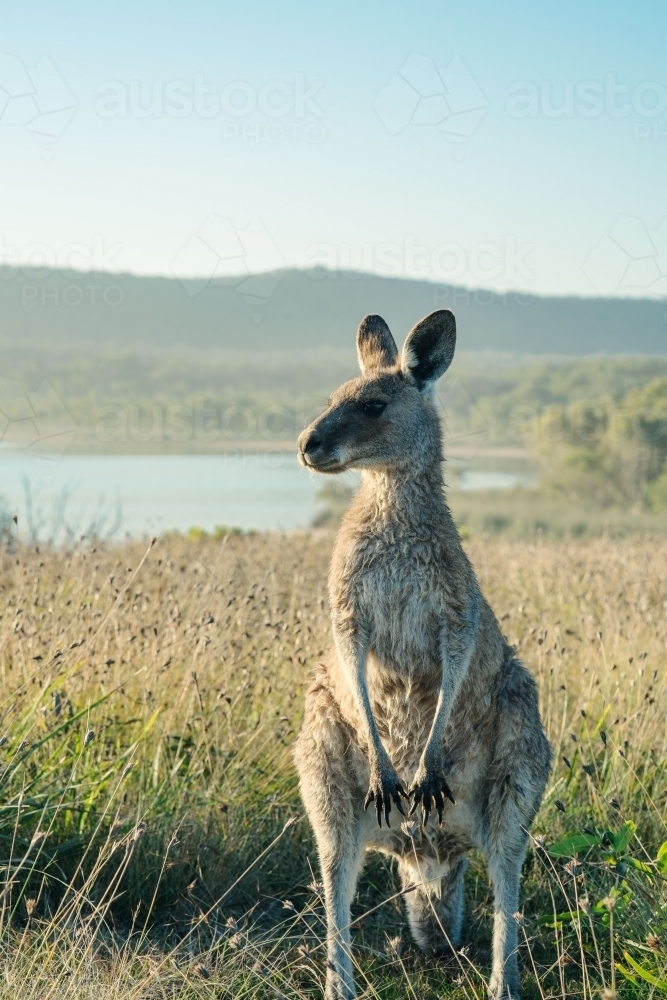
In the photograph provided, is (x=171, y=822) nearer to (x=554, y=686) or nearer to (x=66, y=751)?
(x=66, y=751)

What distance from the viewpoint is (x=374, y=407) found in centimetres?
427

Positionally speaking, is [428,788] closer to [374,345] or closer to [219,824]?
[219,824]

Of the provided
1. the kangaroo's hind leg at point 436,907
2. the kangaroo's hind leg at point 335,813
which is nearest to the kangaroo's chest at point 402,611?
the kangaroo's hind leg at point 335,813

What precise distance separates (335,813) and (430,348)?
1868 millimetres

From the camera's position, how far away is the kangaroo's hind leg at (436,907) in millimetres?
4348

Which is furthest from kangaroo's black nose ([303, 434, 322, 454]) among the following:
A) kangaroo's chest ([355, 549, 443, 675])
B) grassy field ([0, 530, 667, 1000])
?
grassy field ([0, 530, 667, 1000])

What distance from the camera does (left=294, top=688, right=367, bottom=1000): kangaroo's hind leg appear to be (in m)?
4.02

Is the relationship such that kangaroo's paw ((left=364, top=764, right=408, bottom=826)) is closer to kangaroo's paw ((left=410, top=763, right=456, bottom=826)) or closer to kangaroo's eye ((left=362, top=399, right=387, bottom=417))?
kangaroo's paw ((left=410, top=763, right=456, bottom=826))

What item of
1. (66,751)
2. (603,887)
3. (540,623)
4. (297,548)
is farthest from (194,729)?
(297,548)

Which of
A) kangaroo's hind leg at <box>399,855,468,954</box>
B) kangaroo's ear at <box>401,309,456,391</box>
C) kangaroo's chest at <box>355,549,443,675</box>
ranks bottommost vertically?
kangaroo's hind leg at <box>399,855,468,954</box>

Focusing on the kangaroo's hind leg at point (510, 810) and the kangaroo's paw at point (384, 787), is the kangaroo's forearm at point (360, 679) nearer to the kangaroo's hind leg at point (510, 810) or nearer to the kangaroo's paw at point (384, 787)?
the kangaroo's paw at point (384, 787)

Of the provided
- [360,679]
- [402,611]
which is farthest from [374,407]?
[360,679]

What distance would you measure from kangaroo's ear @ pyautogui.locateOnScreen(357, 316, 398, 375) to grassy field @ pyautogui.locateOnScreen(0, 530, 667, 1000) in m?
1.52

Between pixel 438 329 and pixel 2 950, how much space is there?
2.88 m
